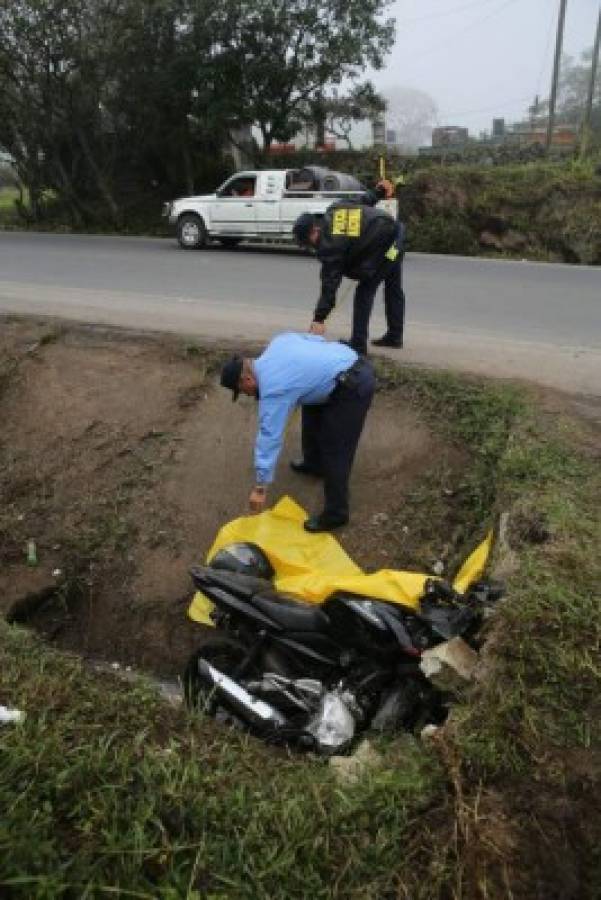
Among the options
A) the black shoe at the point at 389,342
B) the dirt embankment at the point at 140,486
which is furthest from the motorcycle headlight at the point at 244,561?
the black shoe at the point at 389,342

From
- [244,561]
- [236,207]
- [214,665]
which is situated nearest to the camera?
[214,665]

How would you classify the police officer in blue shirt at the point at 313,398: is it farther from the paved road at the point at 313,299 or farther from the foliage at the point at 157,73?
the foliage at the point at 157,73

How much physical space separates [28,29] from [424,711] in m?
18.9

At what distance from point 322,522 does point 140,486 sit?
173 cm

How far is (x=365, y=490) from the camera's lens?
594 centimetres

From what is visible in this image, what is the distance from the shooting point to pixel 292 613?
3.95 m

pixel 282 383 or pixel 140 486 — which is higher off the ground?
pixel 282 383

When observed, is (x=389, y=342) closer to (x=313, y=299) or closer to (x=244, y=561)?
(x=313, y=299)

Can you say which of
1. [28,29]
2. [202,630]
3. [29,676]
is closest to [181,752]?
[29,676]

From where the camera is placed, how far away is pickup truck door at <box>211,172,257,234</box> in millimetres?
16281

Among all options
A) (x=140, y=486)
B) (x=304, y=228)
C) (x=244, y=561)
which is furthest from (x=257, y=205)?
(x=244, y=561)

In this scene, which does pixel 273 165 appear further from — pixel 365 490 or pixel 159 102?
pixel 365 490

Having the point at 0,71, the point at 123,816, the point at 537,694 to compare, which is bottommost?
the point at 123,816

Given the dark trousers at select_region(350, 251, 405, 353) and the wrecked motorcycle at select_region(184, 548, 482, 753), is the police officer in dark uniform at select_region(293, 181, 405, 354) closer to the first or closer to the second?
the dark trousers at select_region(350, 251, 405, 353)
